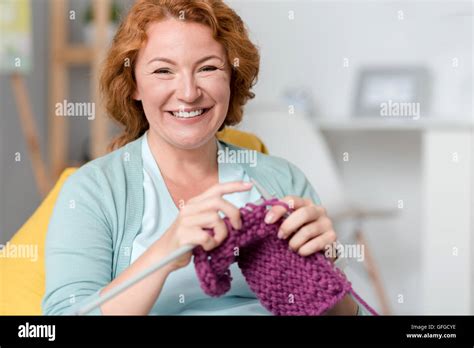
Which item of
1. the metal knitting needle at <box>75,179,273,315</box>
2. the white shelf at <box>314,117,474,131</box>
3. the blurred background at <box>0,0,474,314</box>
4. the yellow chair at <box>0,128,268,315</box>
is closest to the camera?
the metal knitting needle at <box>75,179,273,315</box>

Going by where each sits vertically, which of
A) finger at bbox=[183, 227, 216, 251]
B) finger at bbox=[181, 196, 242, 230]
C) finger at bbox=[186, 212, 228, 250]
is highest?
finger at bbox=[181, 196, 242, 230]

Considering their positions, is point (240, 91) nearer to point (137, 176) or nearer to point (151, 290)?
point (137, 176)

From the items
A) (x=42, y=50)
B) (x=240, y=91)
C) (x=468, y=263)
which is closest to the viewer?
(x=240, y=91)

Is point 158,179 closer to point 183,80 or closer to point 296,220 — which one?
point 183,80

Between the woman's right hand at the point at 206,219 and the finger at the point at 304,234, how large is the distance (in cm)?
8

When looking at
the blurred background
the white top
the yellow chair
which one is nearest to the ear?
the white top

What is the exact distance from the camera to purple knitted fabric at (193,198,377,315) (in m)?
0.81

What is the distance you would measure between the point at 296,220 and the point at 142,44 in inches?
13.5

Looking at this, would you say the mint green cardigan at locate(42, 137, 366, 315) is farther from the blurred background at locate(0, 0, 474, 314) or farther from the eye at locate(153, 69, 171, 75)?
the blurred background at locate(0, 0, 474, 314)

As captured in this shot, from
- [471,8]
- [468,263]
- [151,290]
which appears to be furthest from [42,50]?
[151,290]

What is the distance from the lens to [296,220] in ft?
2.71

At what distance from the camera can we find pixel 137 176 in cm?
102

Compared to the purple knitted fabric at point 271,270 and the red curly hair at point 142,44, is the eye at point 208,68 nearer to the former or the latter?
the red curly hair at point 142,44
